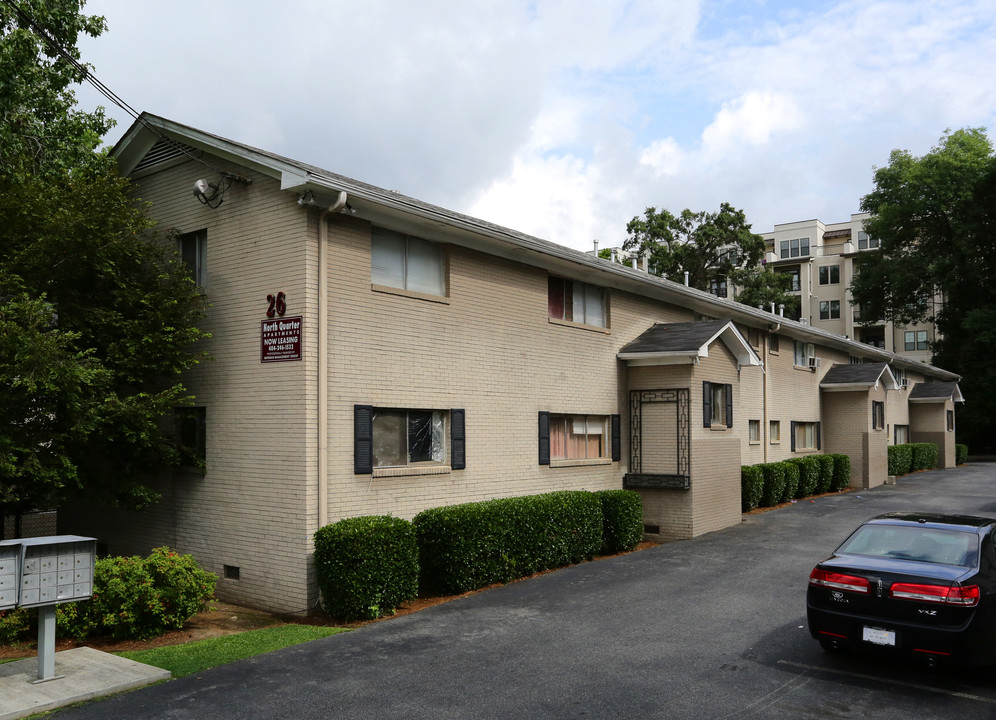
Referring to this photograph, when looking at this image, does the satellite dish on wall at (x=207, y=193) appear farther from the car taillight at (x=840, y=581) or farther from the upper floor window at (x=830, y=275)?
the upper floor window at (x=830, y=275)

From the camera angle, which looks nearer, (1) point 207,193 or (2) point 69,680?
(2) point 69,680

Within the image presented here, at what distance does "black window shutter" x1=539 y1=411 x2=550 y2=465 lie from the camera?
615 inches

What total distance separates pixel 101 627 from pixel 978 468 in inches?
1690

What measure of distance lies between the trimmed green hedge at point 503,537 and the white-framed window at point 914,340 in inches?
2463

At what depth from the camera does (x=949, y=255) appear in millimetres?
49469

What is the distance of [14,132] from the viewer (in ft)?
50.8

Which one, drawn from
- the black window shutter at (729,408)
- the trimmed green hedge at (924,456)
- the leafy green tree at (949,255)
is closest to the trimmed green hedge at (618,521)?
the black window shutter at (729,408)

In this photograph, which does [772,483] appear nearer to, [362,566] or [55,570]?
[362,566]

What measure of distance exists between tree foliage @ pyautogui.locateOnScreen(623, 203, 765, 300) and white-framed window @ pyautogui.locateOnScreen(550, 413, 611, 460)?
129 ft

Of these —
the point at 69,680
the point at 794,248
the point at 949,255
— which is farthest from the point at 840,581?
the point at 794,248

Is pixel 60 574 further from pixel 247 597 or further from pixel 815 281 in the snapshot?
pixel 815 281

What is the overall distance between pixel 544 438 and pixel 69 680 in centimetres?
956

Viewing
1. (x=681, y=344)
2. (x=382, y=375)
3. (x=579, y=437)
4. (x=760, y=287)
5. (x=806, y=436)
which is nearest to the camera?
(x=382, y=375)

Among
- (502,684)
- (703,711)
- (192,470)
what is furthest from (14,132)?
(703,711)
